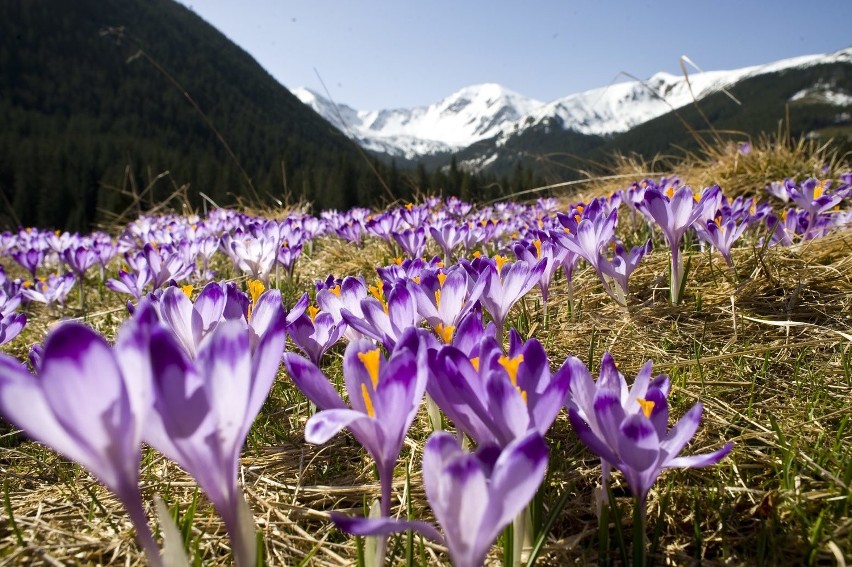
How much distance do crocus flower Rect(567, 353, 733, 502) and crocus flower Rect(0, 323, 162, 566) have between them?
63 cm

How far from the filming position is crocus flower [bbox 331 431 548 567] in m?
0.67

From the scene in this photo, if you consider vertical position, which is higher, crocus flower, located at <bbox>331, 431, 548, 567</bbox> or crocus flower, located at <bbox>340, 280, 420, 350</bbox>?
crocus flower, located at <bbox>340, 280, 420, 350</bbox>

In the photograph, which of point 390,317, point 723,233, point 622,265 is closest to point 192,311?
point 390,317

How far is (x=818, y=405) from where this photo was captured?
1558 millimetres

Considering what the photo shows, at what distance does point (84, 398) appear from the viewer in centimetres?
62

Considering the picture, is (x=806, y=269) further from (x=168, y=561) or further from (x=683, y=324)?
(x=168, y=561)

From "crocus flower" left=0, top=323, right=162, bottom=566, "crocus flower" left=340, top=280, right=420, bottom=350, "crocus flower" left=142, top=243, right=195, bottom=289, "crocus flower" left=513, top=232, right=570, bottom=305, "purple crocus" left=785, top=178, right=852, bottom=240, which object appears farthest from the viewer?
"purple crocus" left=785, top=178, right=852, bottom=240

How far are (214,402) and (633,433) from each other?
633 millimetres

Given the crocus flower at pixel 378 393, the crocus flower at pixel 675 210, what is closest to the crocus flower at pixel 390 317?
the crocus flower at pixel 378 393

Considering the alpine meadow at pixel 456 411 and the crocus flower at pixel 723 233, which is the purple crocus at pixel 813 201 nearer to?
the alpine meadow at pixel 456 411

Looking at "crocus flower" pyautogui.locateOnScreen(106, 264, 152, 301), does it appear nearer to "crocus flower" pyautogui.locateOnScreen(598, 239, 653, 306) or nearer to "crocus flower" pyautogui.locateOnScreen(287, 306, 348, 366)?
"crocus flower" pyautogui.locateOnScreen(287, 306, 348, 366)

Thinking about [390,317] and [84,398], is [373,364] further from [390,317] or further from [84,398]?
[390,317]

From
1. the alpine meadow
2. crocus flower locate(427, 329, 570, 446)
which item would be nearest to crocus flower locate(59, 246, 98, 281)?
the alpine meadow

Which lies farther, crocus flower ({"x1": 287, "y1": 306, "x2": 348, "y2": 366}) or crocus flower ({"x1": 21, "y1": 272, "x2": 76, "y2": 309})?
crocus flower ({"x1": 21, "y1": 272, "x2": 76, "y2": 309})
